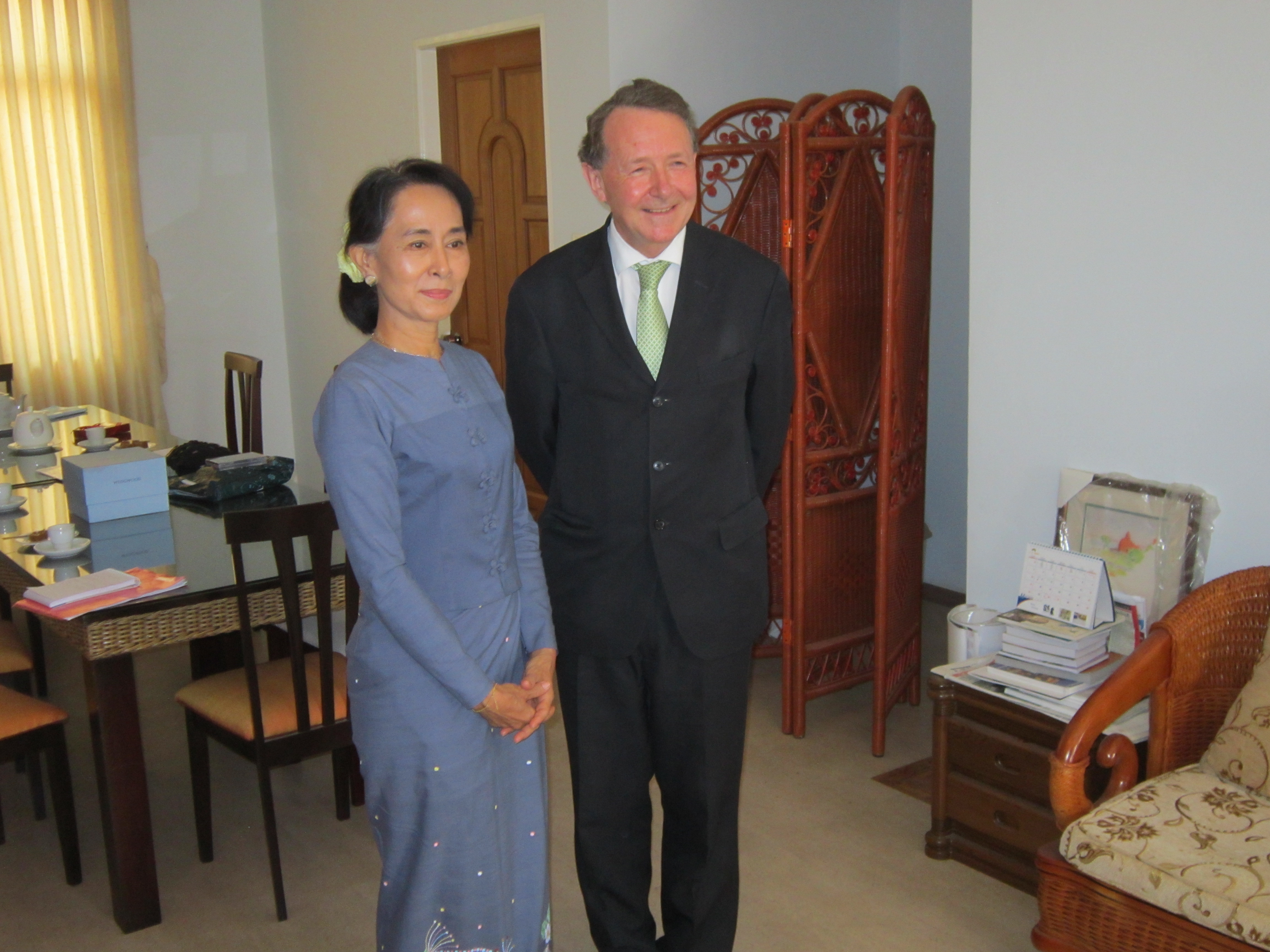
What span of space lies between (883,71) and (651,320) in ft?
10.7

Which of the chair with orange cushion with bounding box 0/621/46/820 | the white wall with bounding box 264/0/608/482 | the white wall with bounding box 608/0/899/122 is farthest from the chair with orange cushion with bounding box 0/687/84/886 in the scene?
the white wall with bounding box 608/0/899/122

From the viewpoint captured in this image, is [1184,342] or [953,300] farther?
[953,300]

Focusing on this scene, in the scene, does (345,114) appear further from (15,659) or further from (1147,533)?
(1147,533)

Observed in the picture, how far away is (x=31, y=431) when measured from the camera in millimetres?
4051

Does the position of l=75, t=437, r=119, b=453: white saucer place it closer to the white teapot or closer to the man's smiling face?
the white teapot

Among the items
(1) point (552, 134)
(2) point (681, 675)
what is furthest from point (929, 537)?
(2) point (681, 675)

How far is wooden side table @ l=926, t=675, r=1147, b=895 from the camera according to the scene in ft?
8.86

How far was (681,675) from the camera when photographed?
2104mm

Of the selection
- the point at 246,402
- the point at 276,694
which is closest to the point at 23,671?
the point at 276,694

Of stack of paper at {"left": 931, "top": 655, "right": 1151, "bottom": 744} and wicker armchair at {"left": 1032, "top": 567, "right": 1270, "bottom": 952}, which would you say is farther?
stack of paper at {"left": 931, "top": 655, "right": 1151, "bottom": 744}

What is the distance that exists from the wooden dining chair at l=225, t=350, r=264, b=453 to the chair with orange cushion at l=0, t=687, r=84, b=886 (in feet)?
4.66

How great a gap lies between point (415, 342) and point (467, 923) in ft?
2.96

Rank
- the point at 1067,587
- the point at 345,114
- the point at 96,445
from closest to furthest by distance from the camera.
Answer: the point at 1067,587
the point at 96,445
the point at 345,114

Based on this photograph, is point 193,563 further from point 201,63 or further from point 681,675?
point 201,63
